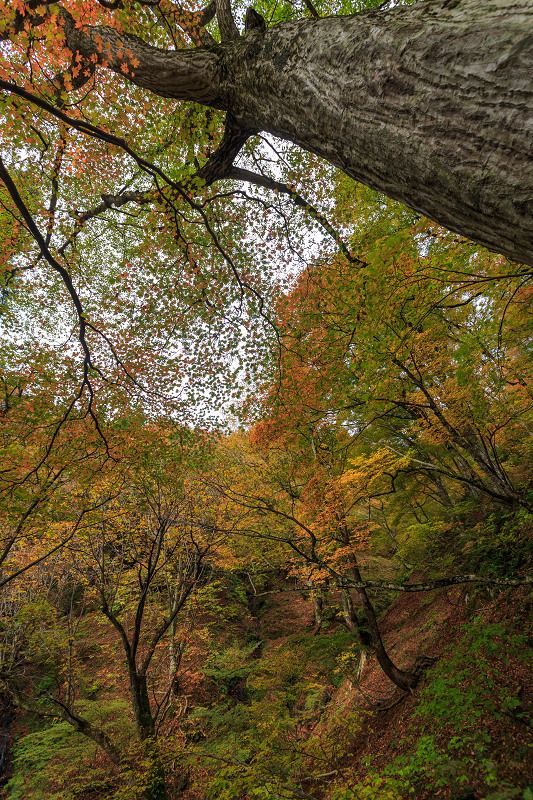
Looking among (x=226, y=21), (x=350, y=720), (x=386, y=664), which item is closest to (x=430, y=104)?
(x=226, y=21)

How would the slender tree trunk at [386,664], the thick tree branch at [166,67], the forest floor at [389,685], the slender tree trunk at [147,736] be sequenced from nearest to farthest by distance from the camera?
the thick tree branch at [166,67] → the forest floor at [389,685] → the slender tree trunk at [147,736] → the slender tree trunk at [386,664]

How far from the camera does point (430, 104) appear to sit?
3.71 feet

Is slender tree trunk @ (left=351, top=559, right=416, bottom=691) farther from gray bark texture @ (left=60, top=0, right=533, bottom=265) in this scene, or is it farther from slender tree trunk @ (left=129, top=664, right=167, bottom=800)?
gray bark texture @ (left=60, top=0, right=533, bottom=265)

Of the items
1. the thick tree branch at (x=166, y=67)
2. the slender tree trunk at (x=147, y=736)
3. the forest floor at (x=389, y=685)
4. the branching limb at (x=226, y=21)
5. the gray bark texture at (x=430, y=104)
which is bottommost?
the forest floor at (x=389, y=685)

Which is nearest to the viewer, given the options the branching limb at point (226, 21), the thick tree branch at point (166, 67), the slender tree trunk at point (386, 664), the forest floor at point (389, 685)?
the thick tree branch at point (166, 67)

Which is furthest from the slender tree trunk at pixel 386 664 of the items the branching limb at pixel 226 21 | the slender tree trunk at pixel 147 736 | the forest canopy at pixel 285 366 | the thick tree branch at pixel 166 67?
the branching limb at pixel 226 21

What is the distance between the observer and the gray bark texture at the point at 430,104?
2.96 ft

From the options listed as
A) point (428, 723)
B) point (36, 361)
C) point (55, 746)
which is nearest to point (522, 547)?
point (428, 723)

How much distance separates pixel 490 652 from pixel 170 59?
8590mm

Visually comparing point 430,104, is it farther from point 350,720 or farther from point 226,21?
point 350,720

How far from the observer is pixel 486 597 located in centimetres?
653

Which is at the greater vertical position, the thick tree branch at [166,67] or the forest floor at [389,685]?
the thick tree branch at [166,67]

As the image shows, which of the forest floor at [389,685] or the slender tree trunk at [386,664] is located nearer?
the forest floor at [389,685]

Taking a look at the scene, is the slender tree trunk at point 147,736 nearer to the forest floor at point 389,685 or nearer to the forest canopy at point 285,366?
the forest canopy at point 285,366
